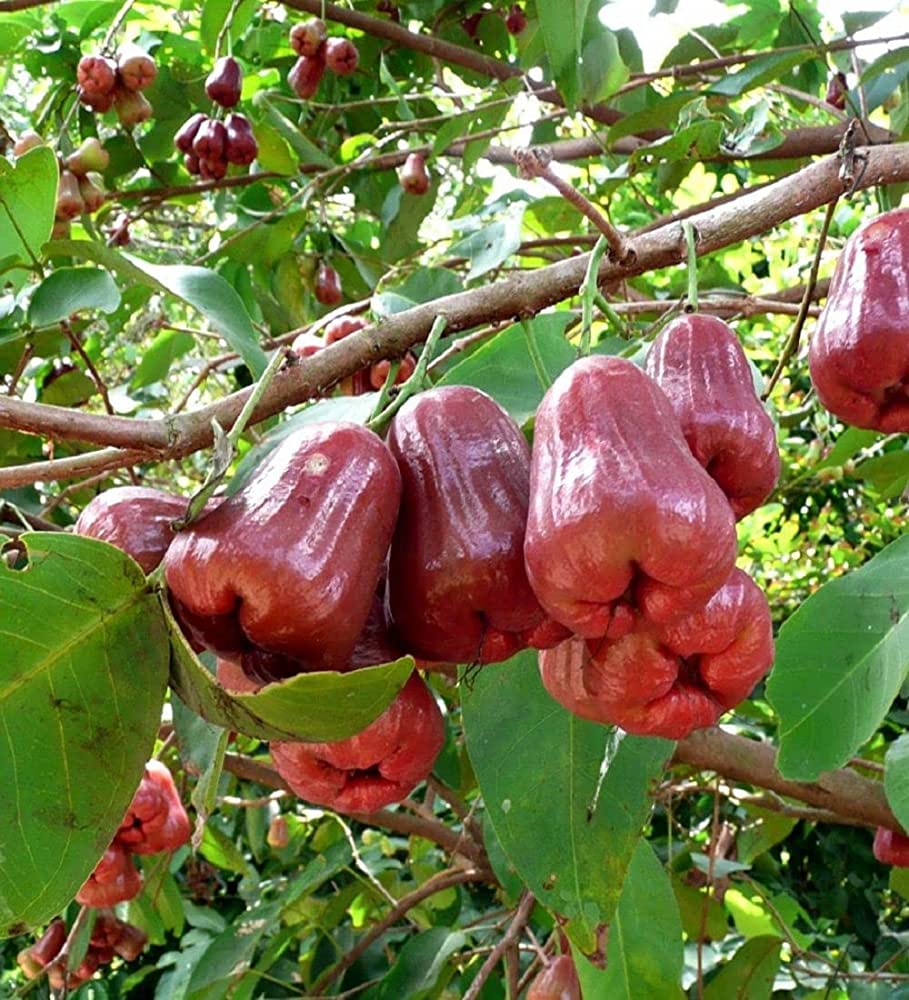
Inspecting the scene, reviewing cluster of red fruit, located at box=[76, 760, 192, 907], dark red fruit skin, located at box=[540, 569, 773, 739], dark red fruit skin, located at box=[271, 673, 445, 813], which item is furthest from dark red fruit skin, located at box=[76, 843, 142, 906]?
dark red fruit skin, located at box=[540, 569, 773, 739]

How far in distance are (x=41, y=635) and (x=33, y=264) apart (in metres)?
0.60

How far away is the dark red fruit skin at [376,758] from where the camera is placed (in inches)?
33.6

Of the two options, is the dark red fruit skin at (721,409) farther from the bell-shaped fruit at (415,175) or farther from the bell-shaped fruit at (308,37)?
the bell-shaped fruit at (308,37)

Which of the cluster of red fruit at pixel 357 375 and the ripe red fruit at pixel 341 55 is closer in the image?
the cluster of red fruit at pixel 357 375

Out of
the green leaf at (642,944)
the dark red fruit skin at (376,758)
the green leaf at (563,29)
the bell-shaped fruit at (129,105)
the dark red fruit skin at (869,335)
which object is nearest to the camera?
the dark red fruit skin at (376,758)

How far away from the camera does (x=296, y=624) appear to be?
2.20ft

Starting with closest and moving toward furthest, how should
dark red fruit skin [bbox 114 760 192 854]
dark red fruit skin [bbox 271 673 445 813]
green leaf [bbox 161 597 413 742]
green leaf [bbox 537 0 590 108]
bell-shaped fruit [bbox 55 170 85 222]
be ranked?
green leaf [bbox 161 597 413 742] → dark red fruit skin [bbox 271 673 445 813] → green leaf [bbox 537 0 590 108] → dark red fruit skin [bbox 114 760 192 854] → bell-shaped fruit [bbox 55 170 85 222]

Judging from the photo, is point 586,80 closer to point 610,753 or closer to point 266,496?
point 610,753

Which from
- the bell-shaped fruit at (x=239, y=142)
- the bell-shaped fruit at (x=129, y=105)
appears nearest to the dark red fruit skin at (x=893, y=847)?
the bell-shaped fruit at (x=239, y=142)

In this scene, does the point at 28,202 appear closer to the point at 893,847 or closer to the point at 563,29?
the point at 563,29

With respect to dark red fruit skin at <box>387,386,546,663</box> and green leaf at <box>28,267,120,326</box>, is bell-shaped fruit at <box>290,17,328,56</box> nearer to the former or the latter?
green leaf at <box>28,267,120,326</box>

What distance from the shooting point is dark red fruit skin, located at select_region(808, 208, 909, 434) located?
100cm

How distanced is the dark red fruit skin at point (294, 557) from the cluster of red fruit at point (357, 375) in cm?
69

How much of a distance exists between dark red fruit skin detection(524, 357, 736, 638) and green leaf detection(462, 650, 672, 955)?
29 cm
